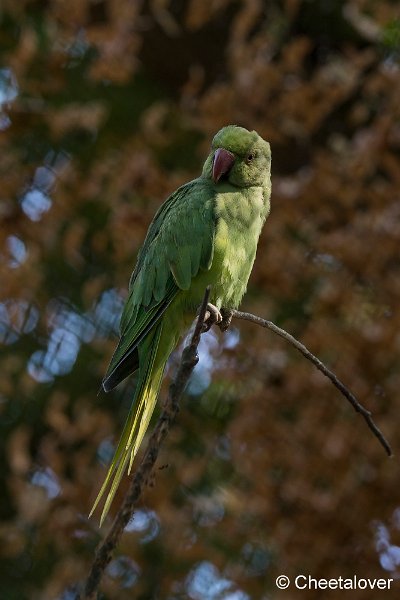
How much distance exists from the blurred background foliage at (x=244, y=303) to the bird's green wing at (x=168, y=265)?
1.47 meters

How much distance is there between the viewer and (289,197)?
440cm

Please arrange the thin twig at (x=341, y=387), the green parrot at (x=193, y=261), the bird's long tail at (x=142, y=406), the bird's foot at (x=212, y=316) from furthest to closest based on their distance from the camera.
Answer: the green parrot at (x=193, y=261)
the bird's foot at (x=212, y=316)
the bird's long tail at (x=142, y=406)
the thin twig at (x=341, y=387)

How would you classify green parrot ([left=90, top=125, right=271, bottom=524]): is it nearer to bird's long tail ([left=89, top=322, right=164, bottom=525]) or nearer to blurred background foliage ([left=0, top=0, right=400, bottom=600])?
bird's long tail ([left=89, top=322, right=164, bottom=525])

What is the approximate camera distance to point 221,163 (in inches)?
105

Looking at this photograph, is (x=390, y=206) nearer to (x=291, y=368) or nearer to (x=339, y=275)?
(x=339, y=275)

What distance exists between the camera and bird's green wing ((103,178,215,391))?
7.86 ft

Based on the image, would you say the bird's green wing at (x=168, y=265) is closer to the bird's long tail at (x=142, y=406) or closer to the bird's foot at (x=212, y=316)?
the bird's long tail at (x=142, y=406)

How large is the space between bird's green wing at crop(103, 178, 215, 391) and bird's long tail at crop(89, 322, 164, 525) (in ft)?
0.16

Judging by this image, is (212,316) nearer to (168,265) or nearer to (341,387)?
(168,265)

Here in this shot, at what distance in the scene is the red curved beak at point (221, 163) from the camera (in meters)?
2.65

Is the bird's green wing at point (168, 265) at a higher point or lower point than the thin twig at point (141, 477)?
higher
